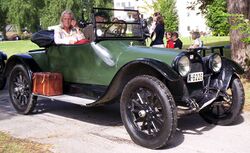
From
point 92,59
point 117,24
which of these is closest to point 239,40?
point 117,24

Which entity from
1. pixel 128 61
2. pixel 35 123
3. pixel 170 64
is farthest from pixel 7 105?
pixel 170 64

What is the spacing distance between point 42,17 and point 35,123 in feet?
146

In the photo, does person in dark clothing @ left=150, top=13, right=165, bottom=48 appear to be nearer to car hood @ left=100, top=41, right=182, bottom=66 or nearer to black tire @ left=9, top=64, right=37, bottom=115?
black tire @ left=9, top=64, right=37, bottom=115

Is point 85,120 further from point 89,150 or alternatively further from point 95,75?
point 89,150

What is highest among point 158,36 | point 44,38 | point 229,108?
point 44,38

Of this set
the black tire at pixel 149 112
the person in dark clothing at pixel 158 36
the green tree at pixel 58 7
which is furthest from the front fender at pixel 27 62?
the green tree at pixel 58 7

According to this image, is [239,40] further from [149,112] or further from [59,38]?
[149,112]

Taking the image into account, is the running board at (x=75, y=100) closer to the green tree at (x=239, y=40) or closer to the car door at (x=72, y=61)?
the car door at (x=72, y=61)

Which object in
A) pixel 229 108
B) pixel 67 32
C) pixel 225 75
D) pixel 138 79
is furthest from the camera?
pixel 67 32

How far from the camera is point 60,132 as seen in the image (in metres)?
6.22

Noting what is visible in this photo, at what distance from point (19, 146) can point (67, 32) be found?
8.61 ft

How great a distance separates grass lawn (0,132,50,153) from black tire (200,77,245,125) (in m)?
2.43

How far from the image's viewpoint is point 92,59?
642cm

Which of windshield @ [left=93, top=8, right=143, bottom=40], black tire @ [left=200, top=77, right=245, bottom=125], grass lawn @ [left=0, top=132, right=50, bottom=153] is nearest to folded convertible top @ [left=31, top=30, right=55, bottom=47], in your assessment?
windshield @ [left=93, top=8, right=143, bottom=40]
